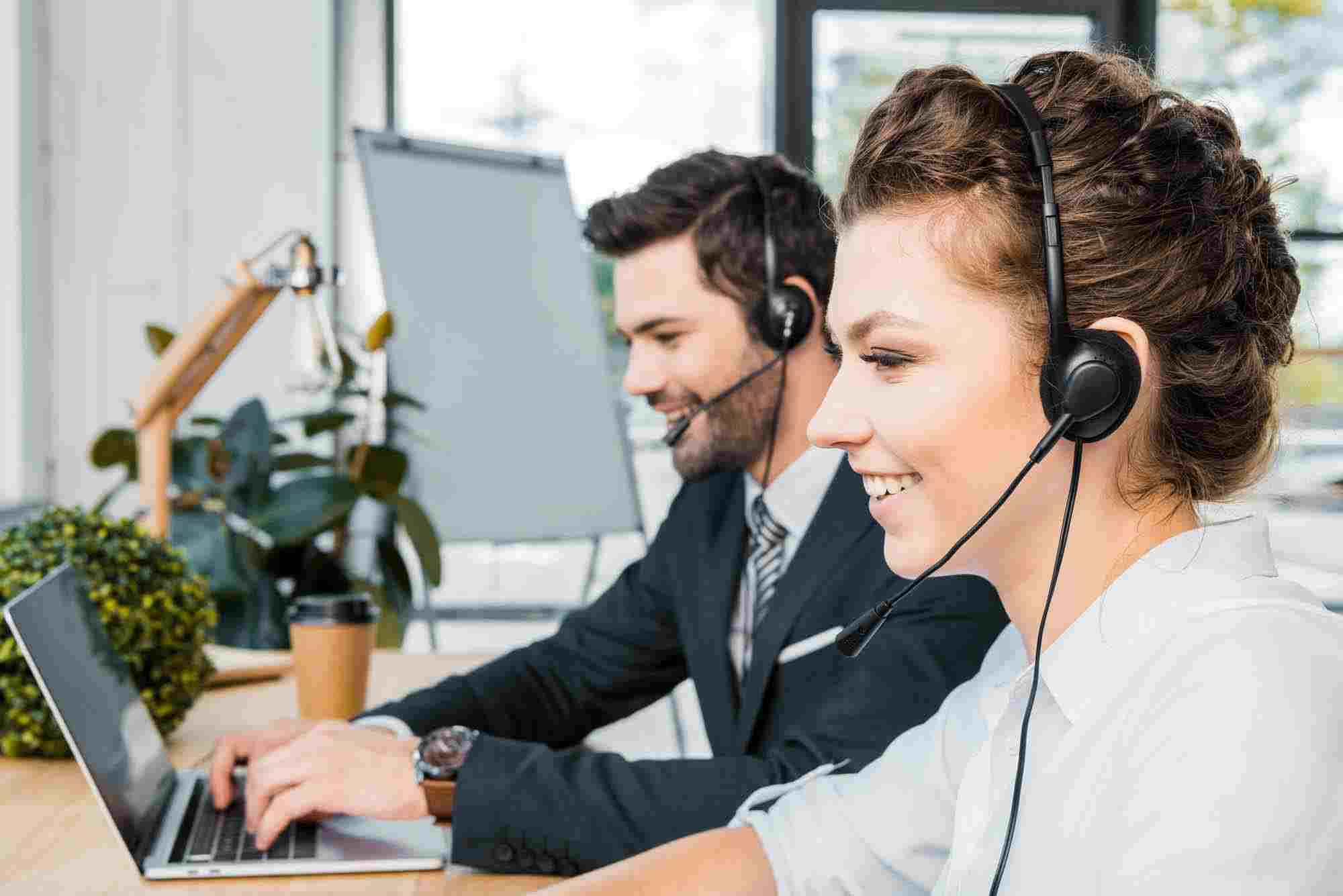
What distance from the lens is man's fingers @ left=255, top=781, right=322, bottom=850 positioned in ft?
3.41

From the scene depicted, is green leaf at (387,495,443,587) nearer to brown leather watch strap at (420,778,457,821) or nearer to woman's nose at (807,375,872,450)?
brown leather watch strap at (420,778,457,821)

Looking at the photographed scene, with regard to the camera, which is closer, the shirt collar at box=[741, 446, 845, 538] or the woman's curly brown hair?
the woman's curly brown hair

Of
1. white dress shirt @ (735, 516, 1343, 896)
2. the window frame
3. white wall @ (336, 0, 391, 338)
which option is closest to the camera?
white dress shirt @ (735, 516, 1343, 896)

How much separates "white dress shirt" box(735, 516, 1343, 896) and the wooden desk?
0.82 feet

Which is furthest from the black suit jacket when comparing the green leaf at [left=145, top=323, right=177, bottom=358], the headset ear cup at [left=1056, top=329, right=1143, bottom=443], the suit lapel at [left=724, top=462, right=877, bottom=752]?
the green leaf at [left=145, top=323, right=177, bottom=358]

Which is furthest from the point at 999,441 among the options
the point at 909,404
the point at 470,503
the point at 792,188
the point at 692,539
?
the point at 470,503

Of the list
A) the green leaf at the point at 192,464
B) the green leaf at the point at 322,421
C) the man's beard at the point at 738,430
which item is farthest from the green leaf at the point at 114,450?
the man's beard at the point at 738,430

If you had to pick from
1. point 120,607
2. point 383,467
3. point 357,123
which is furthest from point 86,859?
point 357,123

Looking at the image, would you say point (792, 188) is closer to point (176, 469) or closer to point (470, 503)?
point (176, 469)

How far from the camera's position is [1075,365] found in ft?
2.31

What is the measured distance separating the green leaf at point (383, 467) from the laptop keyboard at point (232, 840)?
1713 millimetres

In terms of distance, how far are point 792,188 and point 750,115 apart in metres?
2.60

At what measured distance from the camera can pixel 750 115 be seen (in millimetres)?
4102

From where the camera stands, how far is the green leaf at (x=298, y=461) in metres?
2.61
